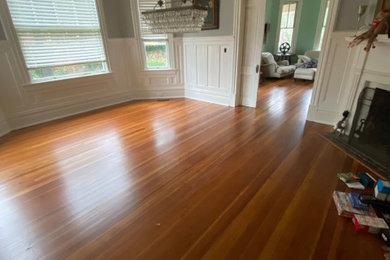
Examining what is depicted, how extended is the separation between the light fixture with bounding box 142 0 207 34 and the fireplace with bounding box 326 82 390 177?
8.07 ft

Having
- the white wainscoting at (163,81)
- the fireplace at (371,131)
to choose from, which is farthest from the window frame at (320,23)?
the fireplace at (371,131)

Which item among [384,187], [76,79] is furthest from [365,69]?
[76,79]

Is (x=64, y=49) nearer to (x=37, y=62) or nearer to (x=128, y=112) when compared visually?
(x=37, y=62)

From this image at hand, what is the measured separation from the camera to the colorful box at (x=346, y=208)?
183cm

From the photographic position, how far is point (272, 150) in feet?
9.66

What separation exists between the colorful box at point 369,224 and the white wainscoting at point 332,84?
2121 mm

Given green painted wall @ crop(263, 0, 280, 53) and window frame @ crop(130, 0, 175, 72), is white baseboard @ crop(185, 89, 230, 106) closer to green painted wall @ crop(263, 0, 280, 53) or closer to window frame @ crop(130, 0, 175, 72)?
window frame @ crop(130, 0, 175, 72)

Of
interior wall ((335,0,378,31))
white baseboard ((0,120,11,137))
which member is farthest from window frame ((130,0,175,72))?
interior wall ((335,0,378,31))

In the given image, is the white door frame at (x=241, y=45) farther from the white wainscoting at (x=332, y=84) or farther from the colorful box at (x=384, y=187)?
the colorful box at (x=384, y=187)

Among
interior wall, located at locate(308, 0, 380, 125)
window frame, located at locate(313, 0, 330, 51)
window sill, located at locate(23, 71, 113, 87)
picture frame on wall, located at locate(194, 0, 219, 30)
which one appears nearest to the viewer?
interior wall, located at locate(308, 0, 380, 125)

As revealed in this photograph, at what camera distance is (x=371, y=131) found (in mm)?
2770

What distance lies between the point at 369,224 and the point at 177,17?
2.82 m

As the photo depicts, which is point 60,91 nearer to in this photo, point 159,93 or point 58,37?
point 58,37

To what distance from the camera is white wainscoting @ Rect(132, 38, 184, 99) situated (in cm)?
546
